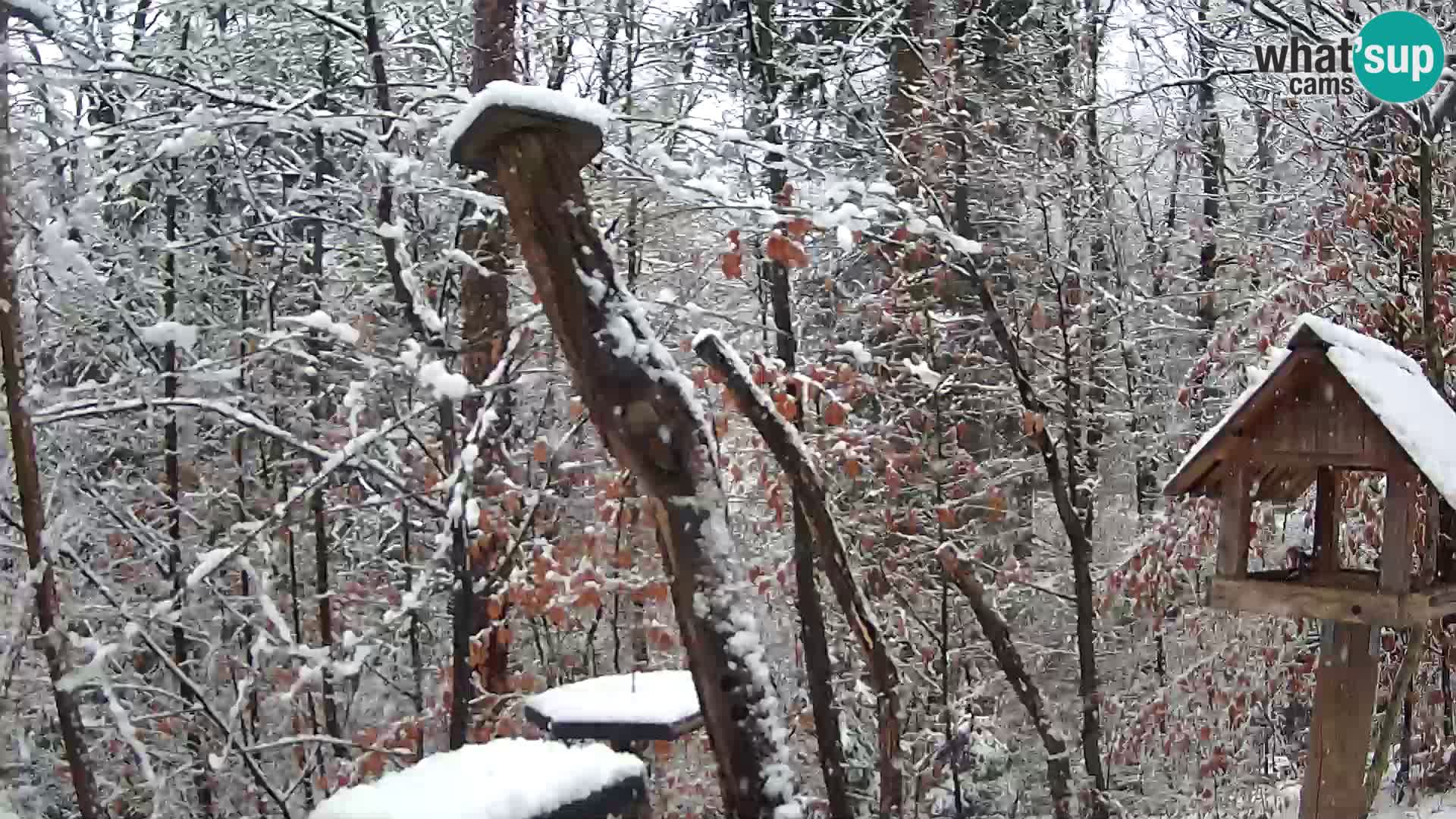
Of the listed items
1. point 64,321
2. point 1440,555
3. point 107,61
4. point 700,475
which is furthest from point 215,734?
point 1440,555

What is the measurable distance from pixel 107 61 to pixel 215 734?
126 inches

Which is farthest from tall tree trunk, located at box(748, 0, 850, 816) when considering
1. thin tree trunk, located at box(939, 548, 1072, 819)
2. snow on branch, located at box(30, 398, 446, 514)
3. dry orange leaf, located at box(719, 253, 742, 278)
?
snow on branch, located at box(30, 398, 446, 514)

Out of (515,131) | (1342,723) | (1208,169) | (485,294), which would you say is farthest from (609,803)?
(1208,169)

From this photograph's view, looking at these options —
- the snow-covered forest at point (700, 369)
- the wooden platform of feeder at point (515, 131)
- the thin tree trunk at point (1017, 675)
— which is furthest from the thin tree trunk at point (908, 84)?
the wooden platform of feeder at point (515, 131)

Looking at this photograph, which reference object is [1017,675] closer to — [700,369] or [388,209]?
[700,369]

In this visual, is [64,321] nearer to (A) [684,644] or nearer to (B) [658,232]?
(B) [658,232]

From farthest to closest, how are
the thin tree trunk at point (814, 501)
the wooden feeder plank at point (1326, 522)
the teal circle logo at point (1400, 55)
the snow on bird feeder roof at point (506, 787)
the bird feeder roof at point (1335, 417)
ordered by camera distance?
the teal circle logo at point (1400, 55) < the wooden feeder plank at point (1326, 522) < the bird feeder roof at point (1335, 417) < the thin tree trunk at point (814, 501) < the snow on bird feeder roof at point (506, 787)

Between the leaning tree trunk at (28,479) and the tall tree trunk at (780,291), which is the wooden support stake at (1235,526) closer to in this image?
the tall tree trunk at (780,291)

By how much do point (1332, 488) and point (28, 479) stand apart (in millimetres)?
4751

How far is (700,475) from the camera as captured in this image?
8.39ft

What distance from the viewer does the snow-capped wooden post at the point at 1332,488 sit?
3172mm

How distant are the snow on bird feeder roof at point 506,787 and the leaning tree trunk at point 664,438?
0.43 m

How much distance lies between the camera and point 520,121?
7.82 ft

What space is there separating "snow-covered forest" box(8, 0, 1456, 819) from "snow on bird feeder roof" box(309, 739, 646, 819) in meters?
0.72
